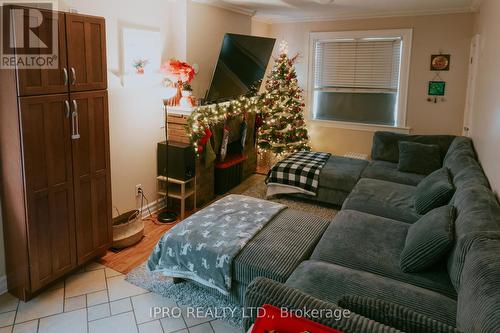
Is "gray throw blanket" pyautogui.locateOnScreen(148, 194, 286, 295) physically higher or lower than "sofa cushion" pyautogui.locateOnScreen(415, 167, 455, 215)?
lower

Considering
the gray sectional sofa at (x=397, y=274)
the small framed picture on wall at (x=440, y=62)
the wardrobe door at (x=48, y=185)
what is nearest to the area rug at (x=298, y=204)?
the gray sectional sofa at (x=397, y=274)

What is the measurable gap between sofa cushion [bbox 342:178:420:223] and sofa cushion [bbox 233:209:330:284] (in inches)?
22.1

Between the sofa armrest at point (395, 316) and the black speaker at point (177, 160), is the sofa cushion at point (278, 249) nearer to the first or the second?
the sofa armrest at point (395, 316)

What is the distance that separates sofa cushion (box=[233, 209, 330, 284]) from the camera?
2303 mm

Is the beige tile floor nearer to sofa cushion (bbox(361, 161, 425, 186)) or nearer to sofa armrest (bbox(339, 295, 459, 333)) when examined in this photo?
sofa armrest (bbox(339, 295, 459, 333))

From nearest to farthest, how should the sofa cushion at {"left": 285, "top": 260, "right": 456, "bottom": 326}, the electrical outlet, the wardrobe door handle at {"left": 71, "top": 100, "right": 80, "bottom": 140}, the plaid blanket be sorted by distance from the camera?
the sofa cushion at {"left": 285, "top": 260, "right": 456, "bottom": 326}, the wardrobe door handle at {"left": 71, "top": 100, "right": 80, "bottom": 140}, the electrical outlet, the plaid blanket

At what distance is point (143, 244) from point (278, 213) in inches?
53.7

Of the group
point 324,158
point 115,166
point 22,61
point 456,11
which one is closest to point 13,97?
point 22,61

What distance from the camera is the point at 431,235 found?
2158mm

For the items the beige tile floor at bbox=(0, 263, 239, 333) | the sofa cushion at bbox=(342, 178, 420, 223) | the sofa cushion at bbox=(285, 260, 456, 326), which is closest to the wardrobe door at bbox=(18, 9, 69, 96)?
the beige tile floor at bbox=(0, 263, 239, 333)

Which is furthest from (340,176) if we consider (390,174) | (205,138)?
(205,138)

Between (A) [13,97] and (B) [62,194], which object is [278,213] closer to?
(B) [62,194]

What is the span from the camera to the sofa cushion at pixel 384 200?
3.12 m

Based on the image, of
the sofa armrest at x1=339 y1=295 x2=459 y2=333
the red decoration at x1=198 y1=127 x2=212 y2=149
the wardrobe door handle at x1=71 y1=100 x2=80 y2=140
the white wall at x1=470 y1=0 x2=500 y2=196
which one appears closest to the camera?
the sofa armrest at x1=339 y1=295 x2=459 y2=333
